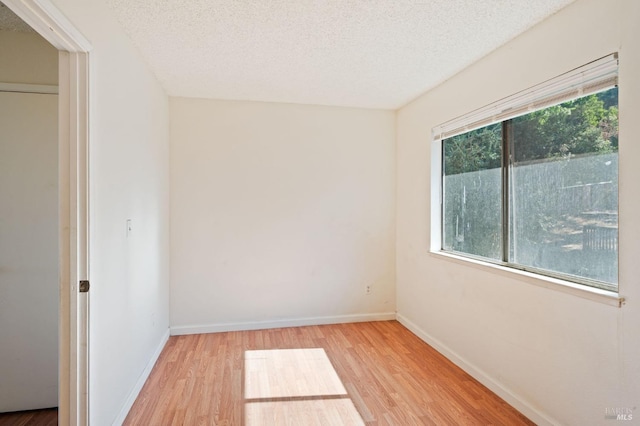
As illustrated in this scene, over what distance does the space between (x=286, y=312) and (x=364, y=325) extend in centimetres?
91

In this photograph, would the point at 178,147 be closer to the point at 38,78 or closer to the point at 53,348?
the point at 38,78

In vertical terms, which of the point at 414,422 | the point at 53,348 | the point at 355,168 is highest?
the point at 355,168

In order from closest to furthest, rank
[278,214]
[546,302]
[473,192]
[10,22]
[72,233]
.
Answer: [72,233]
[546,302]
[10,22]
[473,192]
[278,214]

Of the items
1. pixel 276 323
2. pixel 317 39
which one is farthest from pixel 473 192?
pixel 276 323

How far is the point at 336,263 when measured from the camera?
3.67 meters

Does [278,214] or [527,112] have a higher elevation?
[527,112]

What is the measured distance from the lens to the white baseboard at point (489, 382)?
195 cm

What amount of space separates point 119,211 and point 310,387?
182 cm

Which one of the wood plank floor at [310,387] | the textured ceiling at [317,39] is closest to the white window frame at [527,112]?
the textured ceiling at [317,39]

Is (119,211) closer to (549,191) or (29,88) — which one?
(29,88)

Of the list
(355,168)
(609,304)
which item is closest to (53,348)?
(355,168)

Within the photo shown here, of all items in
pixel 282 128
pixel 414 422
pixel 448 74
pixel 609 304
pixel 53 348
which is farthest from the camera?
pixel 282 128

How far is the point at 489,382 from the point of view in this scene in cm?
233

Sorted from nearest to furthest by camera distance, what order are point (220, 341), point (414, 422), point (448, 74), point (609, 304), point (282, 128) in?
point (609, 304)
point (414, 422)
point (448, 74)
point (220, 341)
point (282, 128)
